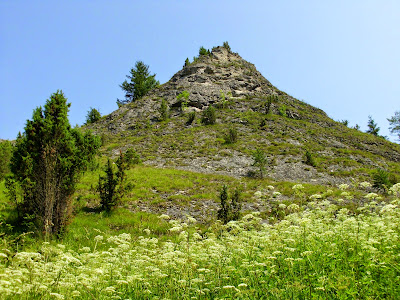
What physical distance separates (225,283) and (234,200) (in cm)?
909

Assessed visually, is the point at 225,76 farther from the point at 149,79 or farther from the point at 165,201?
the point at 165,201

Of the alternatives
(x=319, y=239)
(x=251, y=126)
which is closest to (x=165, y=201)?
(x=319, y=239)

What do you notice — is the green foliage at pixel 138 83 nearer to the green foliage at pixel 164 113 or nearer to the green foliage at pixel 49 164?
the green foliage at pixel 164 113

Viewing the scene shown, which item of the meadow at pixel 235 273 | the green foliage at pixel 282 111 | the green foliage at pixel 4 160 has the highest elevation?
the green foliage at pixel 282 111

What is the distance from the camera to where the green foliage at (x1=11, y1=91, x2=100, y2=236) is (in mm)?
9312

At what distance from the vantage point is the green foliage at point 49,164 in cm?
931

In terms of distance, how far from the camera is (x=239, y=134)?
33.8 meters

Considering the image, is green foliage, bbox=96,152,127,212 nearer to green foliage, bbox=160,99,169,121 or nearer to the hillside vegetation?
the hillside vegetation

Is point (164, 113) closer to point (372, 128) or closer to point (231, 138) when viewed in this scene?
Result: point (231, 138)

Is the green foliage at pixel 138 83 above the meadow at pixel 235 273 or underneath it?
above

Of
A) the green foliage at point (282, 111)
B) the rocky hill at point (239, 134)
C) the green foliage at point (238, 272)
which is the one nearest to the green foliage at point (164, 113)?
the rocky hill at point (239, 134)

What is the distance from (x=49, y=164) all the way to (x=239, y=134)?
88.3 ft

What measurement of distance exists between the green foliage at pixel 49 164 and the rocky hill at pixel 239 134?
14908mm

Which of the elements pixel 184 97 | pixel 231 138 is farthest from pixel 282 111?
pixel 184 97
